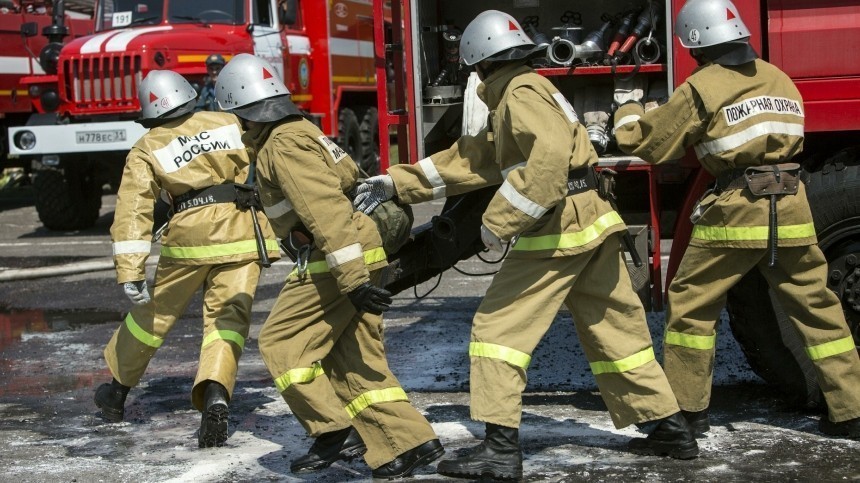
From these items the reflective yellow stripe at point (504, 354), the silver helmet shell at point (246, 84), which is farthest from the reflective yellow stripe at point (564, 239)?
the silver helmet shell at point (246, 84)

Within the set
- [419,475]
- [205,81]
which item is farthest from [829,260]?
[205,81]

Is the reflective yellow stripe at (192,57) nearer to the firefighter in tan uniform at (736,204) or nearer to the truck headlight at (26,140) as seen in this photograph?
the truck headlight at (26,140)

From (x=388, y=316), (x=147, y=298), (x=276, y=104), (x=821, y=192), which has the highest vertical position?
(x=276, y=104)

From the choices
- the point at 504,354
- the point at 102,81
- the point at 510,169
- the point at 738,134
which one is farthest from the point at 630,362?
the point at 102,81

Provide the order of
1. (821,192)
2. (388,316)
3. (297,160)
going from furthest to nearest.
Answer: (388,316)
(821,192)
(297,160)

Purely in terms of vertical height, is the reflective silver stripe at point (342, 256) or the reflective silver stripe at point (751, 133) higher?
the reflective silver stripe at point (751, 133)

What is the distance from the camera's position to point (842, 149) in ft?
18.0

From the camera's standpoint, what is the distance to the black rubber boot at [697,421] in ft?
17.1

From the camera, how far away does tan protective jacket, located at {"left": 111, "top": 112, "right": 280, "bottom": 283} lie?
5633 millimetres

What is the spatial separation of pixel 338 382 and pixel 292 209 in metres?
0.70

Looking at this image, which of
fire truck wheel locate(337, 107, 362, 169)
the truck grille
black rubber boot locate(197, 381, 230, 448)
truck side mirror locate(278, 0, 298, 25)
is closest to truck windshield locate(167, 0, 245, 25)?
truck side mirror locate(278, 0, 298, 25)

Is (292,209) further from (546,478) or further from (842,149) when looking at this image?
(842,149)

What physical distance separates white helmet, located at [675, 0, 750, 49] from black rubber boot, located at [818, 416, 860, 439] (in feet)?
5.07

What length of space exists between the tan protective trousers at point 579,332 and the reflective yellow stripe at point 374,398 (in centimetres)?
38
